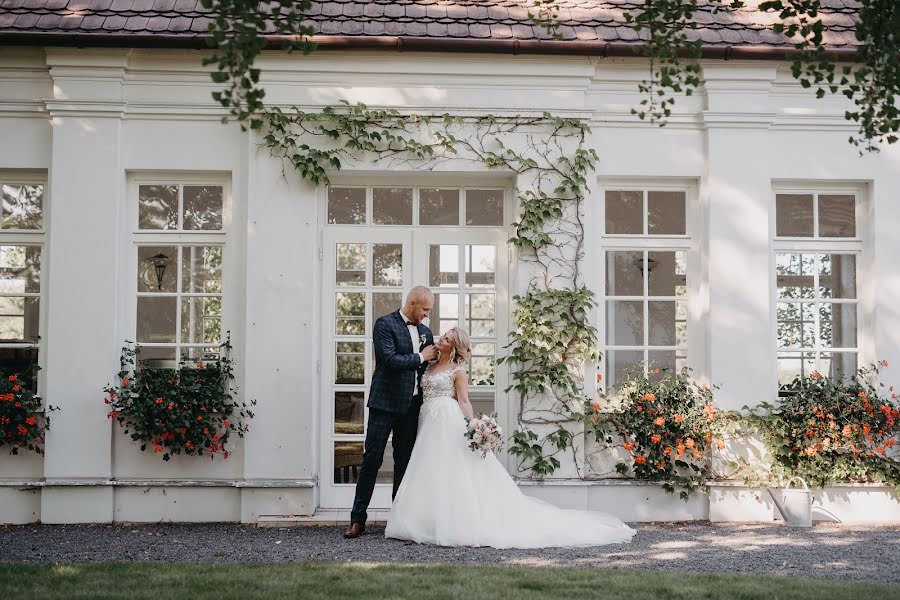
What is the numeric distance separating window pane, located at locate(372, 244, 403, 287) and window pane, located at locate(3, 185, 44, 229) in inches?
118

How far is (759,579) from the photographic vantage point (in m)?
5.15

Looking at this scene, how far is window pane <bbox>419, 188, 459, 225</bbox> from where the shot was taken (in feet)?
26.1

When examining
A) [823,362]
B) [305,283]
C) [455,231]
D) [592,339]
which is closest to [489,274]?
[455,231]

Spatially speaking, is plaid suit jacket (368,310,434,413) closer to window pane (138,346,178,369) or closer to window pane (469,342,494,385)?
window pane (469,342,494,385)

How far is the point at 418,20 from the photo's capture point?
7688mm

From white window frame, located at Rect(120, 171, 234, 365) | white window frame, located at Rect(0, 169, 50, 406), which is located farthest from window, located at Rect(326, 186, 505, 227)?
white window frame, located at Rect(0, 169, 50, 406)

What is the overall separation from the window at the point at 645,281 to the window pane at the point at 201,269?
3463 millimetres

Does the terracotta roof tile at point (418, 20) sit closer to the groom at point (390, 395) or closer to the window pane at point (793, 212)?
the window pane at point (793, 212)

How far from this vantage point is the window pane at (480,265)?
7938 mm

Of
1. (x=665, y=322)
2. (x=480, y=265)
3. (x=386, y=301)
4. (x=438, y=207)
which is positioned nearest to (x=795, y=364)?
(x=665, y=322)

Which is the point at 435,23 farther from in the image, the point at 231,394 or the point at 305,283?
the point at 231,394

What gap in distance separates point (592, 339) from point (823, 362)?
2202 millimetres

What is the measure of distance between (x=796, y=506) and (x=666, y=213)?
2.75m

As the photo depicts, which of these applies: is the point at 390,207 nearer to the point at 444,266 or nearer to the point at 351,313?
the point at 444,266
